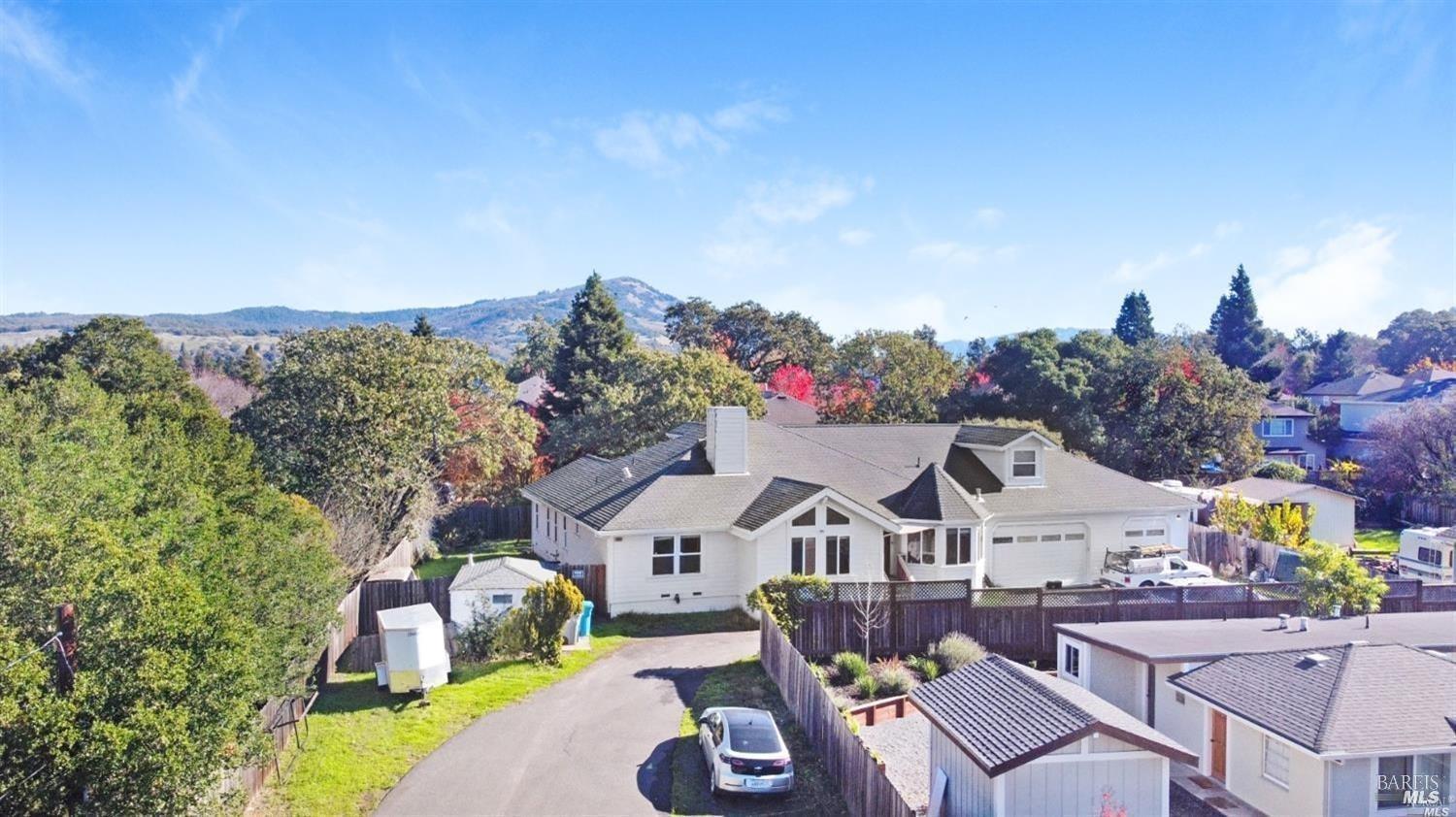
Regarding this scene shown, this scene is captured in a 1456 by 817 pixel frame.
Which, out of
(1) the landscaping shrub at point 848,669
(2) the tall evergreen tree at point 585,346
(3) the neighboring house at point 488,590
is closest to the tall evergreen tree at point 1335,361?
(2) the tall evergreen tree at point 585,346

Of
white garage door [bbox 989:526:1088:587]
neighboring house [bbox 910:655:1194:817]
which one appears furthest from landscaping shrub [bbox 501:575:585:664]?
white garage door [bbox 989:526:1088:587]

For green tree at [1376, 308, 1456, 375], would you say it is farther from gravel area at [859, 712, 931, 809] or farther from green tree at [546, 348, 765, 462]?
gravel area at [859, 712, 931, 809]

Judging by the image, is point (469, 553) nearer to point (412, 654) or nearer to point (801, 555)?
point (801, 555)

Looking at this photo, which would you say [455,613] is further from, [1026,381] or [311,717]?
[1026,381]

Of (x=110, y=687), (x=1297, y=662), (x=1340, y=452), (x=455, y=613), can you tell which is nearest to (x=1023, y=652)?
(x=1297, y=662)

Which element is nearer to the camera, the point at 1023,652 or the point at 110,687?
the point at 110,687
